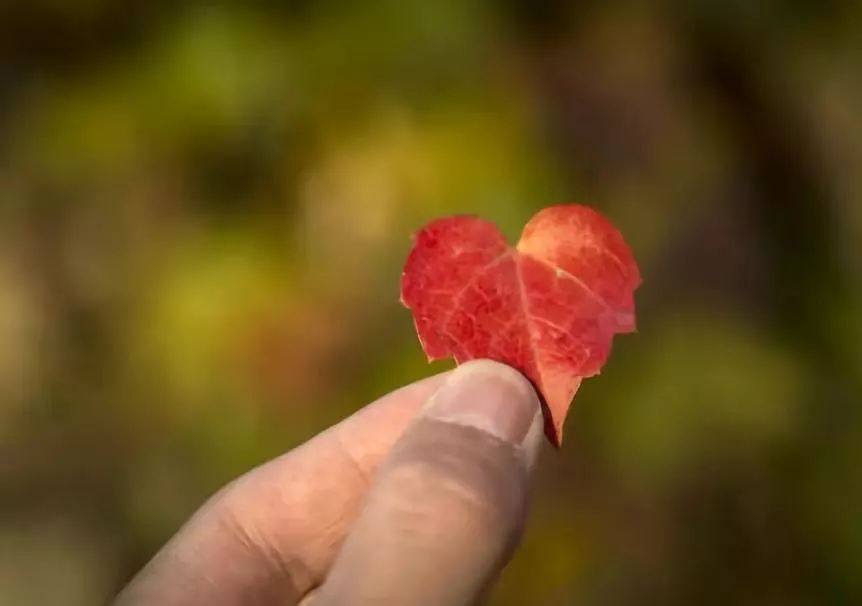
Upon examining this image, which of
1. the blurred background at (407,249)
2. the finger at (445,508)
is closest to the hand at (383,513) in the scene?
the finger at (445,508)

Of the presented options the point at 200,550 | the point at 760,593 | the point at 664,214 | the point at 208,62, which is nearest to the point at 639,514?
the point at 760,593

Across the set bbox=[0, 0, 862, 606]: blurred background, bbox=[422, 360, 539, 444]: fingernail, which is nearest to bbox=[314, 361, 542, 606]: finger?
bbox=[422, 360, 539, 444]: fingernail

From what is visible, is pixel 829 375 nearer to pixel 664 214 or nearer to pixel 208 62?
pixel 664 214

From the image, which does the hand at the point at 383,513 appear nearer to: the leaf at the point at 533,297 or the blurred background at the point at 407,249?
the leaf at the point at 533,297

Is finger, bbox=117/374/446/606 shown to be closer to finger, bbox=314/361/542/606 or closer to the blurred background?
finger, bbox=314/361/542/606

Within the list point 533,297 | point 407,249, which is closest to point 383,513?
point 533,297

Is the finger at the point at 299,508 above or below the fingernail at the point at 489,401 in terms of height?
below
